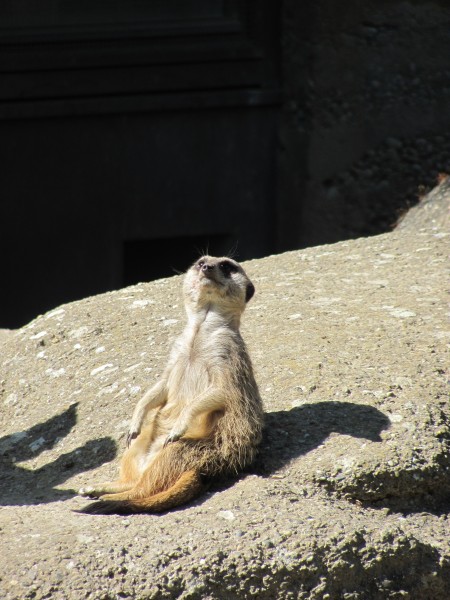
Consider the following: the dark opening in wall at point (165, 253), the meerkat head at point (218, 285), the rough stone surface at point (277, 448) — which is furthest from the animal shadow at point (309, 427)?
the dark opening in wall at point (165, 253)

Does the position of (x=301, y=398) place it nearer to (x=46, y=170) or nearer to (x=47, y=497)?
(x=47, y=497)

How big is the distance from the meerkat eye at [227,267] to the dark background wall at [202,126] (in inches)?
140

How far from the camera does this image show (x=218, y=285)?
3135 mm

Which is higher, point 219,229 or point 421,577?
point 421,577

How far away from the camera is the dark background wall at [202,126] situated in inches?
254

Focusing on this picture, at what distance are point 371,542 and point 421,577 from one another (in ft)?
0.54

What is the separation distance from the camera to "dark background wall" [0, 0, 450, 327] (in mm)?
6449

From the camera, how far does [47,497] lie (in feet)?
10.0

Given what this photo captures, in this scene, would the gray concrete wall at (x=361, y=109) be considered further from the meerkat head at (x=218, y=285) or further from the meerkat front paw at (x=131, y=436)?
the meerkat front paw at (x=131, y=436)

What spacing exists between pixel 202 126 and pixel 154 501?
434cm

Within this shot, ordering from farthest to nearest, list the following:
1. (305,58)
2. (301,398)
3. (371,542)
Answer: (305,58) → (301,398) → (371,542)

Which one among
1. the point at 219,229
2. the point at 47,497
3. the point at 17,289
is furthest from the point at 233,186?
the point at 47,497

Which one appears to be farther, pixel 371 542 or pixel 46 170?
pixel 46 170

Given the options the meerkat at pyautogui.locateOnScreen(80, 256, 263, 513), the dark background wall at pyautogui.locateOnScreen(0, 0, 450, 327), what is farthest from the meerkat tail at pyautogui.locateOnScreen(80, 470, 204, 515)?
the dark background wall at pyautogui.locateOnScreen(0, 0, 450, 327)
